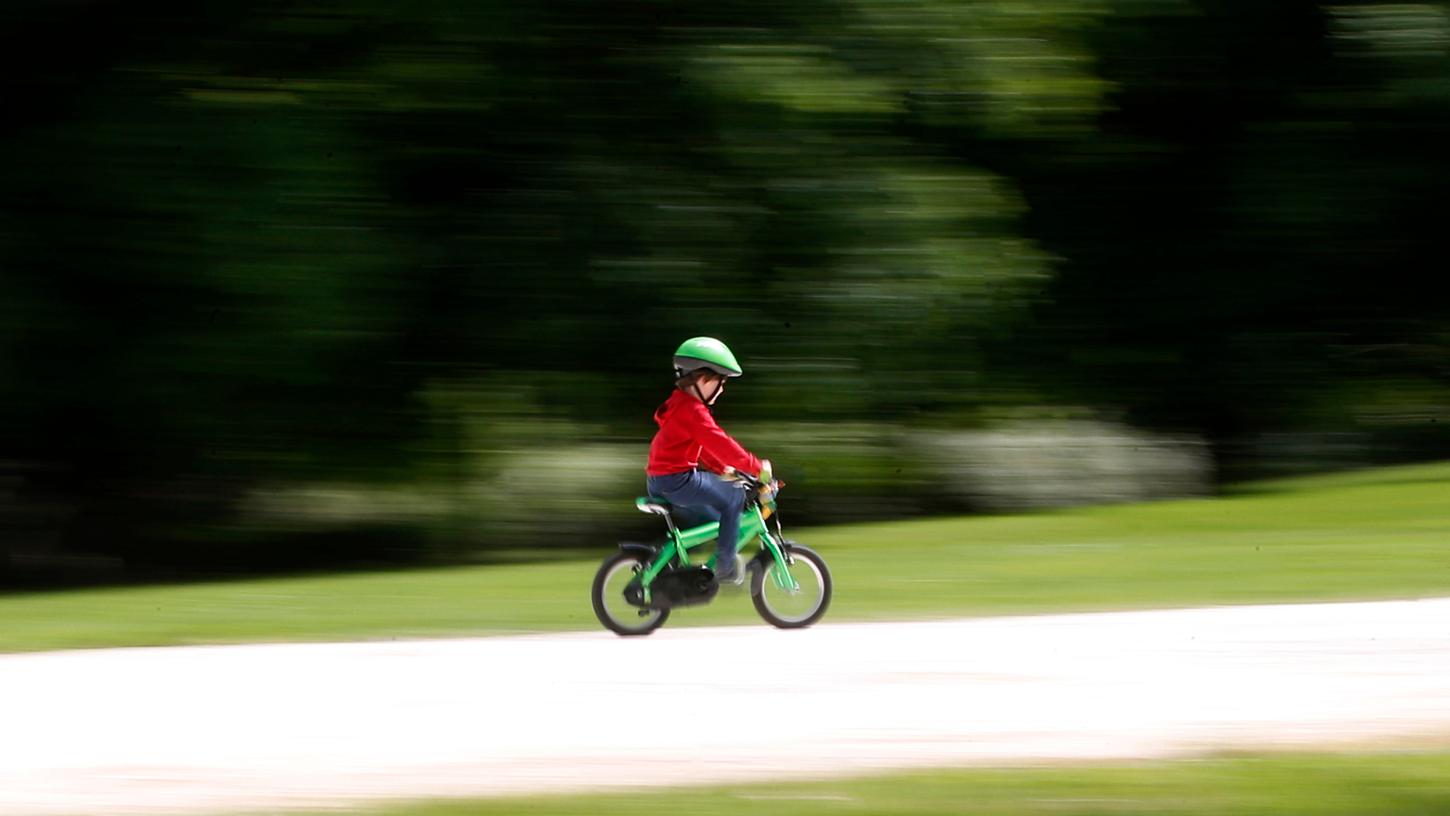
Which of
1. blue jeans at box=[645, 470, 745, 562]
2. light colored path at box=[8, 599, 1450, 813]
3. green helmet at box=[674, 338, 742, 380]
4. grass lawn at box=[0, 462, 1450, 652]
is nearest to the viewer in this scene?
light colored path at box=[8, 599, 1450, 813]

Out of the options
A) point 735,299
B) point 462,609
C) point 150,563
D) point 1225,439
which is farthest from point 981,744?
point 1225,439

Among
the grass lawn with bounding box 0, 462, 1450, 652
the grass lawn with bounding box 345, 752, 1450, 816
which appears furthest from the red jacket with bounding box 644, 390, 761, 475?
the grass lawn with bounding box 345, 752, 1450, 816

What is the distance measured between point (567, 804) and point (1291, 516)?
548 inches

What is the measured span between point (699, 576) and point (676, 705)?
7.26 feet

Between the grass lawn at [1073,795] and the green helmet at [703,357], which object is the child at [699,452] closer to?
the green helmet at [703,357]

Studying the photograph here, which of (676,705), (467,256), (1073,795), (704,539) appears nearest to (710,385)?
(704,539)

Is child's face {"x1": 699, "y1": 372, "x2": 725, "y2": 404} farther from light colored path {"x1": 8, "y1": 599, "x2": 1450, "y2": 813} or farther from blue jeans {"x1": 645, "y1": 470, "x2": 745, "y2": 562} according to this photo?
light colored path {"x1": 8, "y1": 599, "x2": 1450, "y2": 813}

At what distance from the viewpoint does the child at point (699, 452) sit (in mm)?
10211

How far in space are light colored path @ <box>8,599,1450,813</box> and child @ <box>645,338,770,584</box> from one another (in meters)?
0.70

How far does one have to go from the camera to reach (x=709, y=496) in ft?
33.8

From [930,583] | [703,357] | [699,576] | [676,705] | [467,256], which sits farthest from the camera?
[467,256]

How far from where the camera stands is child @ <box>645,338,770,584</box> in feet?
33.5

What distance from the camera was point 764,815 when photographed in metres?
6.18

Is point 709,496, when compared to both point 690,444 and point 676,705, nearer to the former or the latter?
point 690,444
